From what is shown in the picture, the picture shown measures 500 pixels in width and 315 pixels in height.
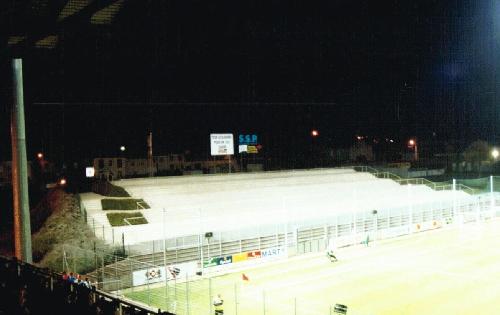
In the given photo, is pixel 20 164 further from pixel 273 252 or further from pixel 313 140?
pixel 313 140

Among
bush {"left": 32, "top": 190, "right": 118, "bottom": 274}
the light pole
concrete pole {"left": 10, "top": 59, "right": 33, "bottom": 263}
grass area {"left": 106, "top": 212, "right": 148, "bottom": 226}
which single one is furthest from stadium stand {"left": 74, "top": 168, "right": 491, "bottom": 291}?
the light pole

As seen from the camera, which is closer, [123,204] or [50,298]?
[50,298]

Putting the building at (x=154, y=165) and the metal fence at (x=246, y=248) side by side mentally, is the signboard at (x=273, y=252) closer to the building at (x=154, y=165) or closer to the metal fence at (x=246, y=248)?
the metal fence at (x=246, y=248)

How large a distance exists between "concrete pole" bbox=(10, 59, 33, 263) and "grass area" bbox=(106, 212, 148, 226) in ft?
55.8

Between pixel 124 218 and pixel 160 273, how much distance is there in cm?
904

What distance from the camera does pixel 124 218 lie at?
36250 millimetres

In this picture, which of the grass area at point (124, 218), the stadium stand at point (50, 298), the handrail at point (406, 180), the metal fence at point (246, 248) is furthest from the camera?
the handrail at point (406, 180)

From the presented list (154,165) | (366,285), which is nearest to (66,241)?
(366,285)

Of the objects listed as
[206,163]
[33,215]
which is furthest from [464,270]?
[206,163]

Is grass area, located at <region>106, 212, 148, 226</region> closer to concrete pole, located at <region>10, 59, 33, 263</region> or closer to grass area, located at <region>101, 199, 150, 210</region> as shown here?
grass area, located at <region>101, 199, 150, 210</region>

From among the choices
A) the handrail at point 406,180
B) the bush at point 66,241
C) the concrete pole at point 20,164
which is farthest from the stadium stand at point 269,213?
the concrete pole at point 20,164

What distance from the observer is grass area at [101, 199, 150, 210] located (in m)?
38.7

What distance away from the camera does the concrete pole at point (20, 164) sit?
1759cm

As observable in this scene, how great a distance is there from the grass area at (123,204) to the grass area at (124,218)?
61.3 inches
